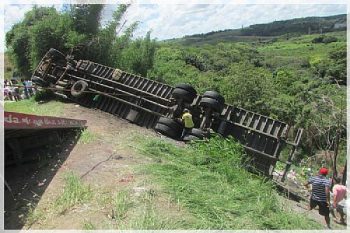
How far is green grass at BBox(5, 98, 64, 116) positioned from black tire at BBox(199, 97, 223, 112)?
215 inches

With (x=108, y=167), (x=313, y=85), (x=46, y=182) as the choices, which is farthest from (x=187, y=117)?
(x=313, y=85)

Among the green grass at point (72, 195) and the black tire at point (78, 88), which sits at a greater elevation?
the black tire at point (78, 88)

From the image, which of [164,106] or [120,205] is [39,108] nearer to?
[164,106]

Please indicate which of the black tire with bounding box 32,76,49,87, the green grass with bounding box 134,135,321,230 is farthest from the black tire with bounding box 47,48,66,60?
the green grass with bounding box 134,135,321,230

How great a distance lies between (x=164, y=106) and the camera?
16094mm

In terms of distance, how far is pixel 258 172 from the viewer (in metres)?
13.8

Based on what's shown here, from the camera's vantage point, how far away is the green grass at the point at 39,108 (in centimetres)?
1703

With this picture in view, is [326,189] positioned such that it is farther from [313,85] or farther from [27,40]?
[313,85]

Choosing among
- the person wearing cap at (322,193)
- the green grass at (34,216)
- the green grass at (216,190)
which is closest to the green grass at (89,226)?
the green grass at (34,216)

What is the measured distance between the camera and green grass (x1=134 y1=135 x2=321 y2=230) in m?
7.86

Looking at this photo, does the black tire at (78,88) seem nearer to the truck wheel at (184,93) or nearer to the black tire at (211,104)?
the truck wheel at (184,93)

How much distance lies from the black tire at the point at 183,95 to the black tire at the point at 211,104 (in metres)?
0.57

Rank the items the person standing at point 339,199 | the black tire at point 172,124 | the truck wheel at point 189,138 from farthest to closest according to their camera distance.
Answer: the black tire at point 172,124 → the truck wheel at point 189,138 → the person standing at point 339,199

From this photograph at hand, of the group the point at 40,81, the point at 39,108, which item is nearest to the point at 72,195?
the point at 39,108
